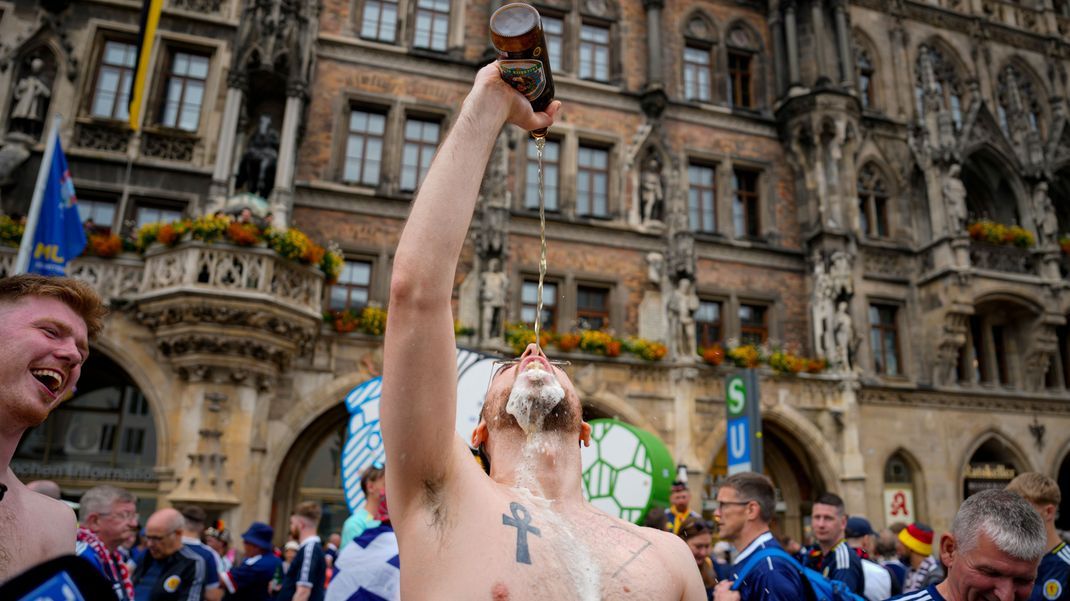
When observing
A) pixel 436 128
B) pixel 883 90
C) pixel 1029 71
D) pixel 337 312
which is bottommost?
pixel 337 312

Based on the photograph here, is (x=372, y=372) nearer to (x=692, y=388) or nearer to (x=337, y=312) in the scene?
(x=337, y=312)

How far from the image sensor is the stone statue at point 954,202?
17109 millimetres

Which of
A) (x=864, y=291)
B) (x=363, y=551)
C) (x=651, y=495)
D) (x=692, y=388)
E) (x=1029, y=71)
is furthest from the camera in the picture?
(x=1029, y=71)

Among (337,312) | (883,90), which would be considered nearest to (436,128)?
(337,312)

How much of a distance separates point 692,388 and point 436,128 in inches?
313

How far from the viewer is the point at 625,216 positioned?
16.4 m

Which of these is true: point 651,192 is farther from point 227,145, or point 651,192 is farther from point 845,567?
point 845,567

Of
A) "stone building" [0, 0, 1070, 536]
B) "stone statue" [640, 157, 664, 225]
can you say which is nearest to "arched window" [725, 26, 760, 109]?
"stone building" [0, 0, 1070, 536]

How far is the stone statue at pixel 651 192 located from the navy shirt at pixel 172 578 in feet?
43.1

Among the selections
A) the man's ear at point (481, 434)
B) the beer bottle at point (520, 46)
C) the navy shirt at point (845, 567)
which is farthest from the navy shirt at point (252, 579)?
the beer bottle at point (520, 46)

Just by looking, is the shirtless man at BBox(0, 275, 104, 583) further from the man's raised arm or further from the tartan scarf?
the tartan scarf

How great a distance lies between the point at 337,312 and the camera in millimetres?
12953

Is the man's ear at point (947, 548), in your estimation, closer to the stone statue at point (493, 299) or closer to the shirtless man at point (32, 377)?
the shirtless man at point (32, 377)

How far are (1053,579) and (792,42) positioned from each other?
17.7 m
